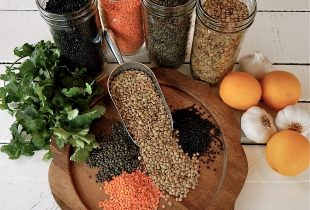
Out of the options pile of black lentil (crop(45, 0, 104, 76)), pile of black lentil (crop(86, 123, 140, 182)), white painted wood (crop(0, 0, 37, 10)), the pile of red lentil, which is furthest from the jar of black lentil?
white painted wood (crop(0, 0, 37, 10))

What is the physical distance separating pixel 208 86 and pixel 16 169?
0.65 m

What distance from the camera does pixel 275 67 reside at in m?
1.36

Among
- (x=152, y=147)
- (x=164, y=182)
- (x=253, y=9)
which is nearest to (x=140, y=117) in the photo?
(x=152, y=147)

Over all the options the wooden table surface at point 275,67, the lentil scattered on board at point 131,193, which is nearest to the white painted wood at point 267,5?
the wooden table surface at point 275,67

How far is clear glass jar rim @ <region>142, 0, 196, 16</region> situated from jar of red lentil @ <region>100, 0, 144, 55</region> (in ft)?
0.26

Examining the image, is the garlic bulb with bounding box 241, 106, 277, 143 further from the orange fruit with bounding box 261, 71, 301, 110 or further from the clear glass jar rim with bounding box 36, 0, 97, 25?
the clear glass jar rim with bounding box 36, 0, 97, 25

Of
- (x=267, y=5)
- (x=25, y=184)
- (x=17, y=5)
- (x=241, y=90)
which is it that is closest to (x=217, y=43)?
(x=241, y=90)

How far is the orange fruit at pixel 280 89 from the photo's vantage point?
1166 mm

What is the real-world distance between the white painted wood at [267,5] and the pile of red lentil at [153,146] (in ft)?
1.77

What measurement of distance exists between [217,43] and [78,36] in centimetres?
41

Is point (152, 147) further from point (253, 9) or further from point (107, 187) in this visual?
point (253, 9)

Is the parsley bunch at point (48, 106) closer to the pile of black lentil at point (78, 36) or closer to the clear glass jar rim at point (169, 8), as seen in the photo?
the pile of black lentil at point (78, 36)

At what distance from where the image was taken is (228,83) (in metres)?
1.17

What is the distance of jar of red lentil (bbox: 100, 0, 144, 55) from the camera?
1179 millimetres
